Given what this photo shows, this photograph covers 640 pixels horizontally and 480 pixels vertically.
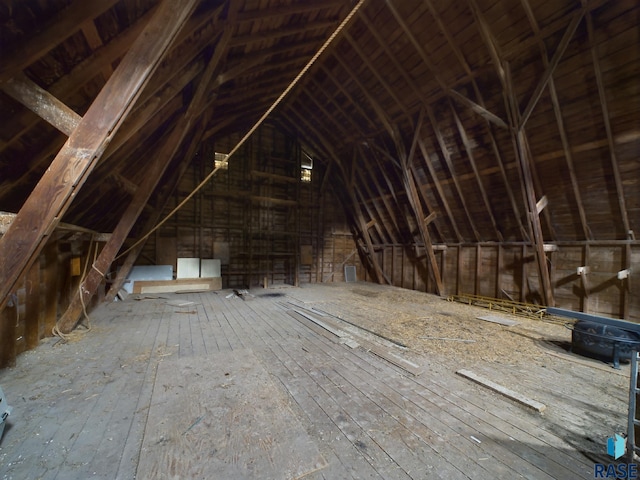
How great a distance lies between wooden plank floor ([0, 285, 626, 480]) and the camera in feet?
5.06

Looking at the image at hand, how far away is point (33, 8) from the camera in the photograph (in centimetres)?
155

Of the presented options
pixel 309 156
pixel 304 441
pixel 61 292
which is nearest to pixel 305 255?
pixel 309 156

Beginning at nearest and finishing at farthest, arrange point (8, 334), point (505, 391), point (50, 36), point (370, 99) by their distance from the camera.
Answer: point (50, 36), point (505, 391), point (8, 334), point (370, 99)

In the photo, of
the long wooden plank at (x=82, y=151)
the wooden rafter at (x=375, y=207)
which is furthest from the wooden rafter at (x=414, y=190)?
the long wooden plank at (x=82, y=151)

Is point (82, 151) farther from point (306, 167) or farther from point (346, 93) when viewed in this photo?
point (306, 167)

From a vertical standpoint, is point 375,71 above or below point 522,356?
above

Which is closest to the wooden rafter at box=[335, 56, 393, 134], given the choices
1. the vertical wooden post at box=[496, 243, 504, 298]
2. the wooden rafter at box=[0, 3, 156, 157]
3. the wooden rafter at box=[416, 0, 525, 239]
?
the wooden rafter at box=[416, 0, 525, 239]

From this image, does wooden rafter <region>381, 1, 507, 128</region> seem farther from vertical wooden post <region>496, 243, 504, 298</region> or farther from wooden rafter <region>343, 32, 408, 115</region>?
vertical wooden post <region>496, 243, 504, 298</region>

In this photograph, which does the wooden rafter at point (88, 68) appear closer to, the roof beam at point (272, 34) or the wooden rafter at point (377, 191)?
the roof beam at point (272, 34)

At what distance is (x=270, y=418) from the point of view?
1.98m

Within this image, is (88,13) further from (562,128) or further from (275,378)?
(562,128)

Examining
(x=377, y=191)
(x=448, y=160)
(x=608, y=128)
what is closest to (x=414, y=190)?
(x=448, y=160)

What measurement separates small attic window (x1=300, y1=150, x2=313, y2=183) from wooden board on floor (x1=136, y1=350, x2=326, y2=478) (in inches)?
350

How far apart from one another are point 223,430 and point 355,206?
8.20 metres
